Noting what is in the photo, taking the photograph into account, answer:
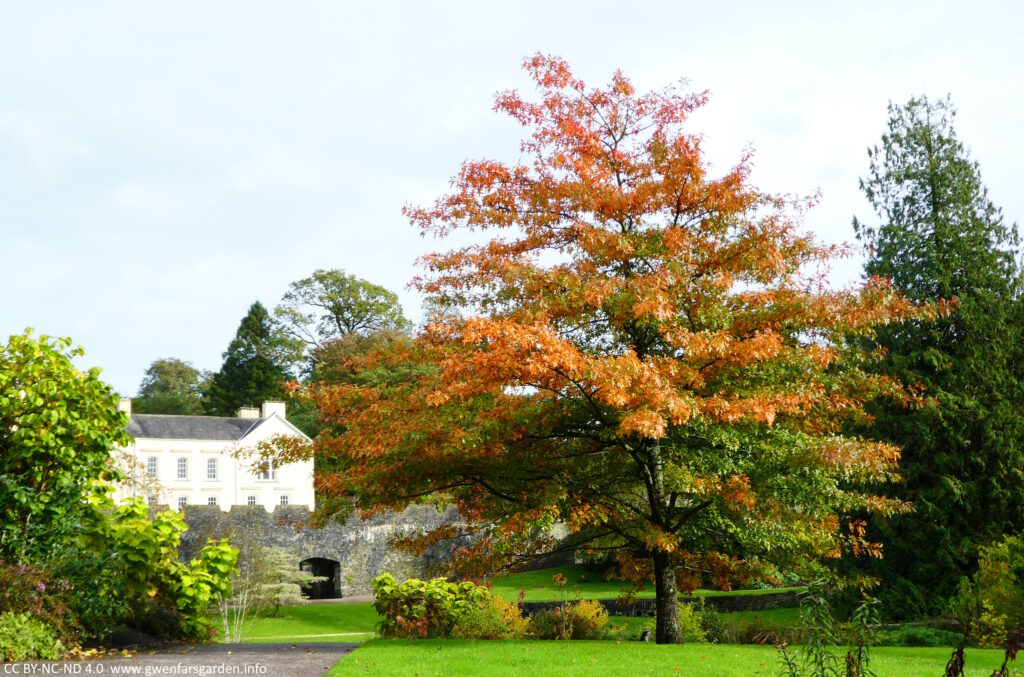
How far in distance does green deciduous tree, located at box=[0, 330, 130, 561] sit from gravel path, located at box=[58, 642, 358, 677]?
225 centimetres

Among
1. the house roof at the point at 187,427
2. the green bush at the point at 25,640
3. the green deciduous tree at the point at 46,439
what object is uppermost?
the house roof at the point at 187,427

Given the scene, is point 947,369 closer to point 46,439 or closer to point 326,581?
point 46,439

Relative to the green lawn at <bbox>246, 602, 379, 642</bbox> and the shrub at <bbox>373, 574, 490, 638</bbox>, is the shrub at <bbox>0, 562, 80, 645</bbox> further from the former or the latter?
the green lawn at <bbox>246, 602, 379, 642</bbox>

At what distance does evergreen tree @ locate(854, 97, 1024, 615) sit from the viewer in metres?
18.9

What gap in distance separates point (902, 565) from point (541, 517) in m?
12.4

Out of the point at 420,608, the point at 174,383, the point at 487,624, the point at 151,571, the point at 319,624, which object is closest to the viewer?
the point at 151,571

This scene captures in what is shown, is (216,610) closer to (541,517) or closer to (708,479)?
(541,517)

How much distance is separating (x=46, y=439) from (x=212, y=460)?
3846 cm

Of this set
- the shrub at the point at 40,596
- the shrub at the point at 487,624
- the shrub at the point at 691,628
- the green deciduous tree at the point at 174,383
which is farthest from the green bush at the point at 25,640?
the green deciduous tree at the point at 174,383

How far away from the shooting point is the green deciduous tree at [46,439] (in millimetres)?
Answer: 11297

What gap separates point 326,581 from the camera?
1337 inches

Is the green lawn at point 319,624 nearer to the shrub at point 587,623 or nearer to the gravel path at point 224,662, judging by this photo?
the shrub at point 587,623

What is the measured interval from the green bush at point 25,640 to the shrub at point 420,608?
5.83 metres

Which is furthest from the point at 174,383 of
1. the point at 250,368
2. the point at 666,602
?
the point at 666,602
